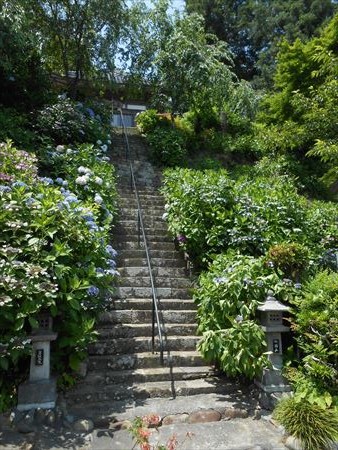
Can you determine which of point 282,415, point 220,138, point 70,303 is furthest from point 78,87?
point 282,415

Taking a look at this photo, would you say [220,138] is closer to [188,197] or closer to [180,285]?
[188,197]

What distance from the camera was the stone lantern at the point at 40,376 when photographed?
3609 millimetres

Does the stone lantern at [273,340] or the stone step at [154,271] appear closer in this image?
the stone lantern at [273,340]

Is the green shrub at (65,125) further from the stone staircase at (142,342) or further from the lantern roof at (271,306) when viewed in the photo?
the lantern roof at (271,306)

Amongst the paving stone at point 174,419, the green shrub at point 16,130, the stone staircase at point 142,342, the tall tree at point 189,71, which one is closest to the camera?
the paving stone at point 174,419

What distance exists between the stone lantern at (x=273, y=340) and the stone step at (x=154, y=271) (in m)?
2.23

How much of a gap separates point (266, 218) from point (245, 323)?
2.69 meters

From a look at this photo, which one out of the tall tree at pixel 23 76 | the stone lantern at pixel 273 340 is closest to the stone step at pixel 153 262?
the stone lantern at pixel 273 340

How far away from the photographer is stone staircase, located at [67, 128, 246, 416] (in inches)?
164

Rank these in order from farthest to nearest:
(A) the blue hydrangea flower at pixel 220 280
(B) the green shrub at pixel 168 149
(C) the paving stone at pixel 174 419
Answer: (B) the green shrub at pixel 168 149 → (A) the blue hydrangea flower at pixel 220 280 → (C) the paving stone at pixel 174 419

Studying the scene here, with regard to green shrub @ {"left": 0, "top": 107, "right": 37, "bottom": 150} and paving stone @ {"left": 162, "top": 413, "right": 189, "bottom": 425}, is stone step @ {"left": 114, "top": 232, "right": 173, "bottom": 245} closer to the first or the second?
green shrub @ {"left": 0, "top": 107, "right": 37, "bottom": 150}

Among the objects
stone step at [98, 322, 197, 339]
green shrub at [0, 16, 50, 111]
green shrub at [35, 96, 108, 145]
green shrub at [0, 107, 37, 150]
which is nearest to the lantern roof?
stone step at [98, 322, 197, 339]

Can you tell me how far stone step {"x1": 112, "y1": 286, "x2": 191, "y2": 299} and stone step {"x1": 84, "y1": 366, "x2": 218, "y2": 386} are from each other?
131 centimetres

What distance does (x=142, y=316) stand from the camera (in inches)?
210
